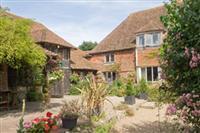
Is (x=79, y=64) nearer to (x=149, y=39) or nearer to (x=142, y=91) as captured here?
(x=149, y=39)

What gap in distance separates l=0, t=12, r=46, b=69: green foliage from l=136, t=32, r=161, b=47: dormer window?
20967 mm

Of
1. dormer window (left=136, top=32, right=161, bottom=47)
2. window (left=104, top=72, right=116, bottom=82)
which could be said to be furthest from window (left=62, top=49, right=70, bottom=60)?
window (left=104, top=72, right=116, bottom=82)

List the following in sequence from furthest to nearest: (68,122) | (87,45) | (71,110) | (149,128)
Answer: (87,45)
(149,128)
(71,110)
(68,122)

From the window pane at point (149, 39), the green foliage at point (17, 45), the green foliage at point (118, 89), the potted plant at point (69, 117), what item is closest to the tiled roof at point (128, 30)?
the window pane at point (149, 39)

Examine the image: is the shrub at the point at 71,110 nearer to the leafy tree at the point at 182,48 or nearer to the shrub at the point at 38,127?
the shrub at the point at 38,127

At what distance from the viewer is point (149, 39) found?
119 ft

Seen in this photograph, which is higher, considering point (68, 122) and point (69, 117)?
point (69, 117)

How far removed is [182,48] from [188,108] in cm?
132

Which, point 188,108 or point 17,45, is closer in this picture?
point 188,108

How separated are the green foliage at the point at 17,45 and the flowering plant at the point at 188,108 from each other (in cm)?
956

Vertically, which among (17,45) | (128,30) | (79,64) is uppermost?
(128,30)

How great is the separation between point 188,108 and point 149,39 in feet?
96.4

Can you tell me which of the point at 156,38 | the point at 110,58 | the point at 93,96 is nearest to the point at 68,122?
the point at 93,96

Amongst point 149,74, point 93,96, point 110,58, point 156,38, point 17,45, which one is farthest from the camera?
point 110,58
